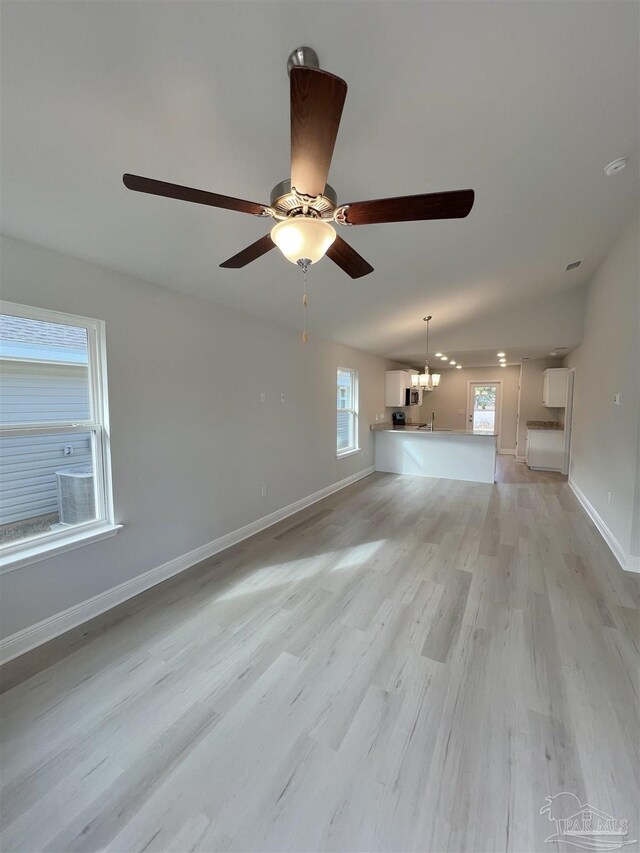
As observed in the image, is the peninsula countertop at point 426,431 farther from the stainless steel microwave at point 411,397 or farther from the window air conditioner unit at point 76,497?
the window air conditioner unit at point 76,497

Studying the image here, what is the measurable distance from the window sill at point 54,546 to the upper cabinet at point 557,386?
744 centimetres

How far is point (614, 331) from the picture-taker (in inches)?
144

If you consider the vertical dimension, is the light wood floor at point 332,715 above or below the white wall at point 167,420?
below

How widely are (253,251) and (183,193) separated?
0.49m

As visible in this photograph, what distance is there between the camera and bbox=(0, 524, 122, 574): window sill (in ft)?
6.37

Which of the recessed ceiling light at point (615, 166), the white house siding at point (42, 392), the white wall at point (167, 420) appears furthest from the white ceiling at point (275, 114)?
the white house siding at point (42, 392)

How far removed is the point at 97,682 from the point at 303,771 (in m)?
1.20

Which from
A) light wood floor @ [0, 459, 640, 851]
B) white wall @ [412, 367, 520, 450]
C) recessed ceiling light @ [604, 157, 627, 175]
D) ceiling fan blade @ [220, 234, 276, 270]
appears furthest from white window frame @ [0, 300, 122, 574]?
white wall @ [412, 367, 520, 450]

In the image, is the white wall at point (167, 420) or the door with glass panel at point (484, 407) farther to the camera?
the door with glass panel at point (484, 407)

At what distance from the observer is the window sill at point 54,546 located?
1940 millimetres

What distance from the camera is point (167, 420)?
2764 millimetres

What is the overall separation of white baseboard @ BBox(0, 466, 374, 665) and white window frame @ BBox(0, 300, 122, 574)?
42 centimetres

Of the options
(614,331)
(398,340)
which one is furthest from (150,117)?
(398,340)

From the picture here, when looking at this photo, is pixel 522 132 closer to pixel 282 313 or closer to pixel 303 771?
pixel 282 313
